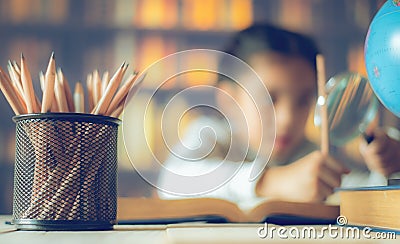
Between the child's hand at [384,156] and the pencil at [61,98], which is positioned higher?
the pencil at [61,98]

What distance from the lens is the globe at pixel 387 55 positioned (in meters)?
0.72

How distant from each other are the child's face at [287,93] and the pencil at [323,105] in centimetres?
1

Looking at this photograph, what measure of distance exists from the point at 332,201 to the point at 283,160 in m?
0.14

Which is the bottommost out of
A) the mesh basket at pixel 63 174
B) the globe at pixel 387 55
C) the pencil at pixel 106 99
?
the mesh basket at pixel 63 174

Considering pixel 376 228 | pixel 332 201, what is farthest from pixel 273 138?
pixel 376 228

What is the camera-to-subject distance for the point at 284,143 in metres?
1.29

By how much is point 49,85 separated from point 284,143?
0.69m

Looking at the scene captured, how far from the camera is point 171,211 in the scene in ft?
3.01

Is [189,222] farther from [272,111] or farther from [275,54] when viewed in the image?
[275,54]

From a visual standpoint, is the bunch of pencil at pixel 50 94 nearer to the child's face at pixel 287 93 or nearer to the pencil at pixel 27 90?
the pencil at pixel 27 90

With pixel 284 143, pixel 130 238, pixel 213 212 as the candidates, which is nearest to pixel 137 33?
pixel 284 143

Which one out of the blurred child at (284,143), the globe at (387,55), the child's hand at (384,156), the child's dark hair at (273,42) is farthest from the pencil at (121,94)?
the child's hand at (384,156)

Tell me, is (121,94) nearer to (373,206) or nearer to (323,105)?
(373,206)

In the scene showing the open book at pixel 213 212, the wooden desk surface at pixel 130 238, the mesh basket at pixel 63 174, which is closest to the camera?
the wooden desk surface at pixel 130 238
